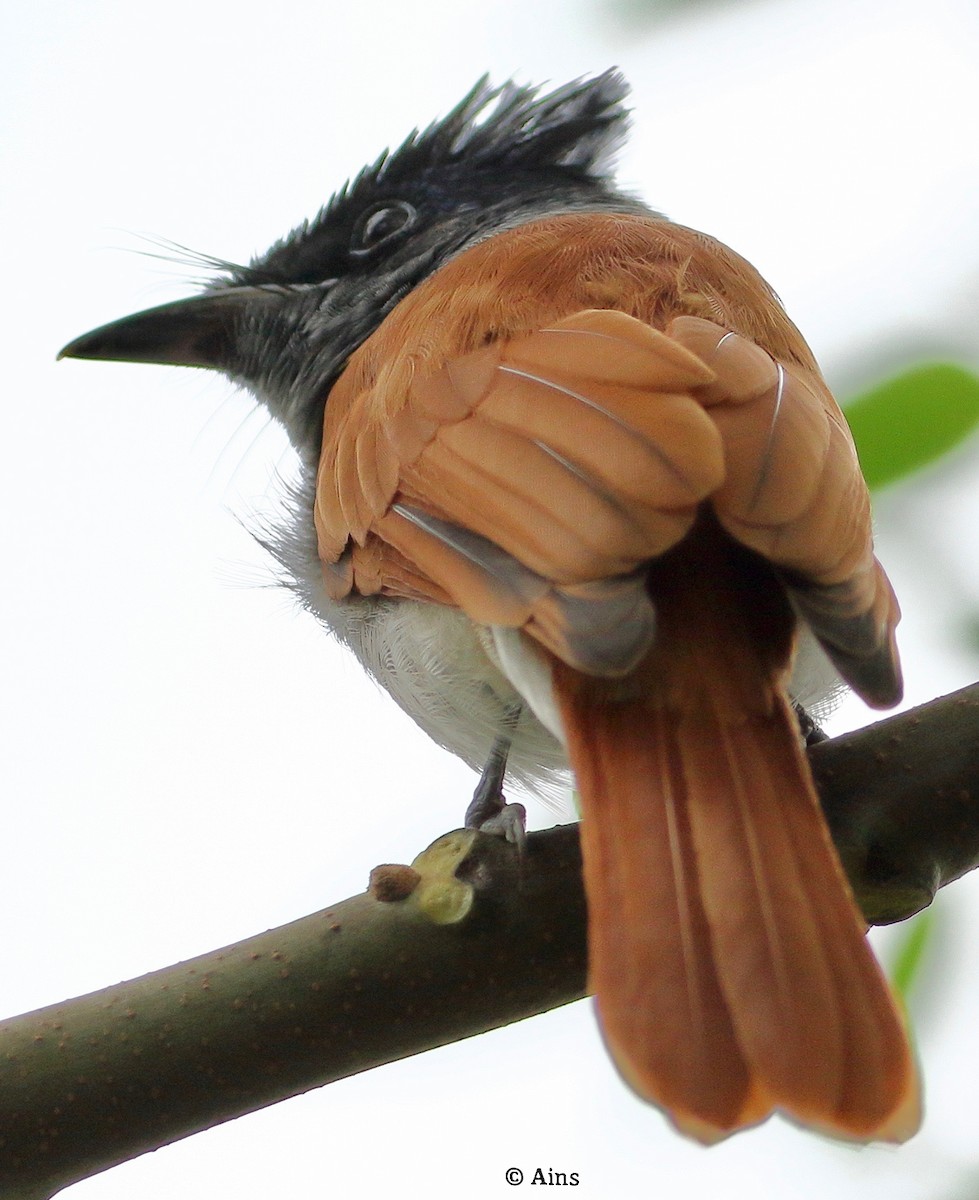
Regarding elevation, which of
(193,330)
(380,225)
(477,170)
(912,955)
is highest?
(477,170)

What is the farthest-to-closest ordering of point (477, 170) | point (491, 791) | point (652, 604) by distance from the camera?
point (477, 170), point (491, 791), point (652, 604)

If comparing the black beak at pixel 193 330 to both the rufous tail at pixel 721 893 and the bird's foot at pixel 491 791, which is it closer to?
the bird's foot at pixel 491 791

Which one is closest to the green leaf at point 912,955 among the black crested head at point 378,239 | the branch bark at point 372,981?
the branch bark at point 372,981

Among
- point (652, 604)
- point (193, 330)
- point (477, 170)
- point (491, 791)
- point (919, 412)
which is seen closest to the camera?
point (919, 412)

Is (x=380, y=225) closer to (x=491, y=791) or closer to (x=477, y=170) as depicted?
(x=477, y=170)

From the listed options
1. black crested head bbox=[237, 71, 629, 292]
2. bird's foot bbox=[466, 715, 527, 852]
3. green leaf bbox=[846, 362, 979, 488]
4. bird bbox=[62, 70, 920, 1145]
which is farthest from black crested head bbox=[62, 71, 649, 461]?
green leaf bbox=[846, 362, 979, 488]

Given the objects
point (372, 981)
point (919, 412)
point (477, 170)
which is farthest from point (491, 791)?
point (477, 170)

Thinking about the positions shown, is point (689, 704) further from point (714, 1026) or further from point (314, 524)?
point (314, 524)
